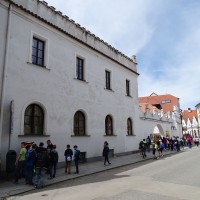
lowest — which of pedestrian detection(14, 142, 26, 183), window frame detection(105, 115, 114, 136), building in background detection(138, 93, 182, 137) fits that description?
pedestrian detection(14, 142, 26, 183)

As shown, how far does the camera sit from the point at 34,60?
12.6 meters

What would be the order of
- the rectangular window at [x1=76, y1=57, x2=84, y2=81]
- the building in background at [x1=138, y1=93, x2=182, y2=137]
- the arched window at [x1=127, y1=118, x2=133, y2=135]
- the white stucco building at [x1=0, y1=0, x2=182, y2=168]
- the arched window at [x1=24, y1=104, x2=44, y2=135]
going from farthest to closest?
1. the building in background at [x1=138, y1=93, x2=182, y2=137]
2. the arched window at [x1=127, y1=118, x2=133, y2=135]
3. the rectangular window at [x1=76, y1=57, x2=84, y2=81]
4. the arched window at [x1=24, y1=104, x2=44, y2=135]
5. the white stucco building at [x1=0, y1=0, x2=182, y2=168]

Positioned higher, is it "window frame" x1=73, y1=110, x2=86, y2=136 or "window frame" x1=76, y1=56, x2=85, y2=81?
"window frame" x1=76, y1=56, x2=85, y2=81

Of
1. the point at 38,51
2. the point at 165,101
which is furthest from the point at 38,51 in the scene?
the point at 165,101

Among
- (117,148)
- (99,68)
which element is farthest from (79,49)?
(117,148)

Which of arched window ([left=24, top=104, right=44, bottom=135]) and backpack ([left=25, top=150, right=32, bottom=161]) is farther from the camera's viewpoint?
arched window ([left=24, top=104, right=44, bottom=135])

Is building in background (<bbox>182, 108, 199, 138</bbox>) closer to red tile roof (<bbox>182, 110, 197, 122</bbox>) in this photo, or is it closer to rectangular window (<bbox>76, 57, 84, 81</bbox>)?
red tile roof (<bbox>182, 110, 197, 122</bbox>)

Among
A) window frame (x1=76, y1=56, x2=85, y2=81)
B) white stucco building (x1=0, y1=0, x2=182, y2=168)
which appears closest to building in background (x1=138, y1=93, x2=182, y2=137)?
white stucco building (x1=0, y1=0, x2=182, y2=168)

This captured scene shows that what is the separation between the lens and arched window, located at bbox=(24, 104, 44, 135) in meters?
11.6

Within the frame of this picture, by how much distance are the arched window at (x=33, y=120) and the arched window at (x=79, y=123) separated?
2.94m

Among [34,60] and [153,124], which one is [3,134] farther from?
[153,124]

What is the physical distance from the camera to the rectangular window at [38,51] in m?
12.7

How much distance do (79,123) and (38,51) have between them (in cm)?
555

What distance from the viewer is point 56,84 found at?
13.5 m
